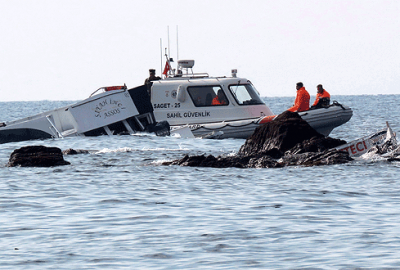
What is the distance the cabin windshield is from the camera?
19.0 m

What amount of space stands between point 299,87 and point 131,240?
42.2ft

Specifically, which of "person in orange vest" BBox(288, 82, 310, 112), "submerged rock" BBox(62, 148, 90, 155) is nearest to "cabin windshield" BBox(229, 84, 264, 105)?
"person in orange vest" BBox(288, 82, 310, 112)

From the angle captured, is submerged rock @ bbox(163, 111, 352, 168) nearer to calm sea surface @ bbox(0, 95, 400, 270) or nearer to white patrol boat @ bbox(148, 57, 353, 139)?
calm sea surface @ bbox(0, 95, 400, 270)

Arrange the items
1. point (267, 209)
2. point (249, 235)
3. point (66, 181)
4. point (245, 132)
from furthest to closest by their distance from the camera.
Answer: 1. point (245, 132)
2. point (66, 181)
3. point (267, 209)
4. point (249, 235)

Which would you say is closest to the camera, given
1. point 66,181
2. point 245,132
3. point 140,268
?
point 140,268

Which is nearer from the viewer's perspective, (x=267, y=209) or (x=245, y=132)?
(x=267, y=209)

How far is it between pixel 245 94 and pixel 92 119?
172 inches

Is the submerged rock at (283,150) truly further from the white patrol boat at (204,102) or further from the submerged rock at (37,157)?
the white patrol boat at (204,102)

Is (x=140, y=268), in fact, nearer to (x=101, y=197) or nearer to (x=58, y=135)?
(x=101, y=197)

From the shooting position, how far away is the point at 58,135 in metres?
18.3

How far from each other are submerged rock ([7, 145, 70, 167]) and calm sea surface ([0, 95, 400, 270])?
0.46 m

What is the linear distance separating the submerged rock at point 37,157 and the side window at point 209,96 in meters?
6.24

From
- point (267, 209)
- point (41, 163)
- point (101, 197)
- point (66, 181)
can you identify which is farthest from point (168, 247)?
point (41, 163)

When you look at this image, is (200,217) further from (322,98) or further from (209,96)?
(322,98)
